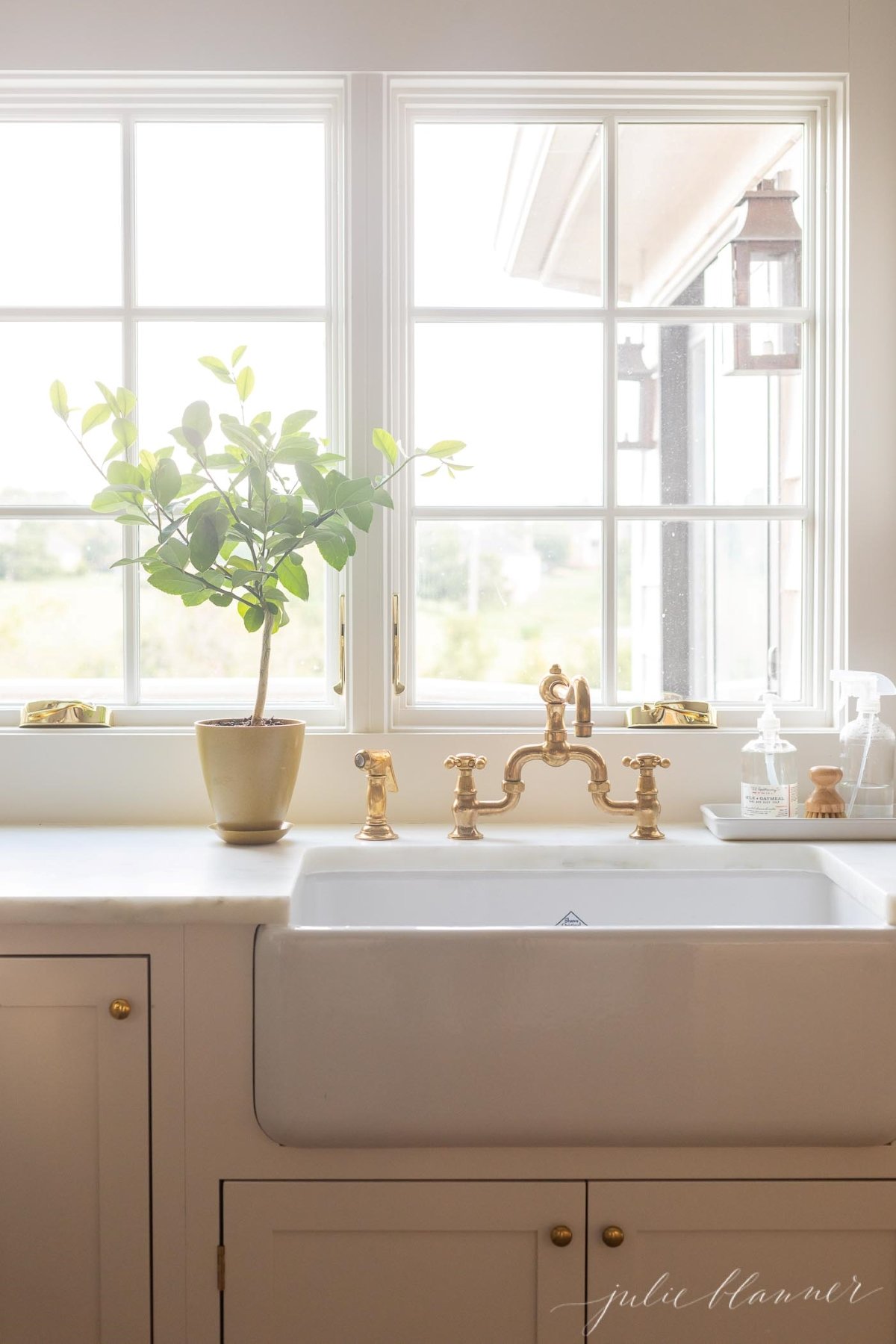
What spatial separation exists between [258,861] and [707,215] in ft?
4.72

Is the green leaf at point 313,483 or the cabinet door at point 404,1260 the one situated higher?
the green leaf at point 313,483

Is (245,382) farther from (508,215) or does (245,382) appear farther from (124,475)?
(508,215)

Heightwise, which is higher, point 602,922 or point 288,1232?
point 602,922

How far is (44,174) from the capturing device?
2016 millimetres

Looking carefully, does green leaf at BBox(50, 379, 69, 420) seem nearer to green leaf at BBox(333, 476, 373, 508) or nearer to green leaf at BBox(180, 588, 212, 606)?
green leaf at BBox(180, 588, 212, 606)

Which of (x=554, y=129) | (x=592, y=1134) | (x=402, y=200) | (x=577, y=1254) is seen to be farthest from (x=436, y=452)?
(x=577, y=1254)

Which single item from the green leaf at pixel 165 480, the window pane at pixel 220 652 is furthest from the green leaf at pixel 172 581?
the window pane at pixel 220 652

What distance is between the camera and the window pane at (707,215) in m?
2.01

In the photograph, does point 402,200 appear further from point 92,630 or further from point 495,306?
point 92,630

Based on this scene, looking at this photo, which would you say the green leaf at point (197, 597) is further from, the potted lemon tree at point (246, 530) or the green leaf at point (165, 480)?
the green leaf at point (165, 480)

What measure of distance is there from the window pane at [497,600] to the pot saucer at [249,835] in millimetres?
447

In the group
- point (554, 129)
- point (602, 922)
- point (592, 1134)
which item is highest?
point (554, 129)

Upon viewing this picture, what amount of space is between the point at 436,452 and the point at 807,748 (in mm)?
854

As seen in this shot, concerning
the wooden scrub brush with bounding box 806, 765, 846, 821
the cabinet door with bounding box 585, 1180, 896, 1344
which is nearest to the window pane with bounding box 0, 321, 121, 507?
the wooden scrub brush with bounding box 806, 765, 846, 821
